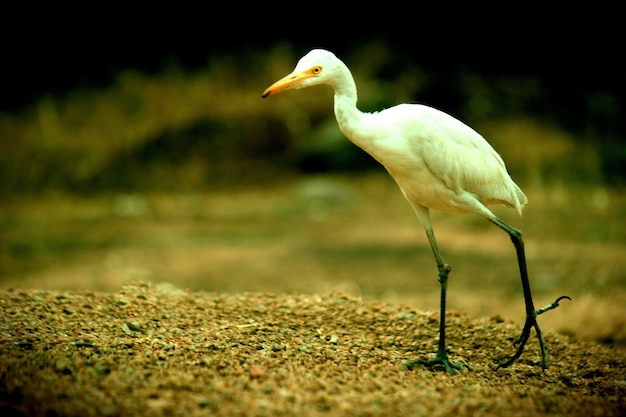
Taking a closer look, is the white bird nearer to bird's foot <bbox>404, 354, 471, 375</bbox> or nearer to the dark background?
bird's foot <bbox>404, 354, 471, 375</bbox>

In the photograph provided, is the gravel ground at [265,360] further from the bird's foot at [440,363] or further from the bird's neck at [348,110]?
the bird's neck at [348,110]

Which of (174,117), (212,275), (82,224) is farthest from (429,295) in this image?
(174,117)

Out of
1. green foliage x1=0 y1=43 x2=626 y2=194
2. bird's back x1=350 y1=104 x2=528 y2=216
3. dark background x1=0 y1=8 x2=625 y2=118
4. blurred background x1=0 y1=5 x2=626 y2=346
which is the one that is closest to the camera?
bird's back x1=350 y1=104 x2=528 y2=216

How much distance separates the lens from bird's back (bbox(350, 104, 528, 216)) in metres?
3.87

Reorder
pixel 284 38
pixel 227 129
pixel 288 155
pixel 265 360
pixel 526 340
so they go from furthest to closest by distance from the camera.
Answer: pixel 284 38 < pixel 227 129 < pixel 288 155 < pixel 526 340 < pixel 265 360

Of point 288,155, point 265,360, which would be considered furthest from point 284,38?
point 265,360

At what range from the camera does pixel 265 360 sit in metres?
3.53

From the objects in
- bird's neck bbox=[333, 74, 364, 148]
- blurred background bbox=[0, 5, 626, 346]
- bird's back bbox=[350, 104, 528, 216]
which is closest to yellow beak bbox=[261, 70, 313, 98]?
bird's neck bbox=[333, 74, 364, 148]

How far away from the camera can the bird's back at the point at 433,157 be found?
3.87 metres

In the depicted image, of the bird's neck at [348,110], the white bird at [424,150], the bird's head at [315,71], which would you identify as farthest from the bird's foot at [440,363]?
the bird's head at [315,71]

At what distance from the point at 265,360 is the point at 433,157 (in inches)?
58.9

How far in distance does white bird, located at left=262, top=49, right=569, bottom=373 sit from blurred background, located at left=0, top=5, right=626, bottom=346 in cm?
259

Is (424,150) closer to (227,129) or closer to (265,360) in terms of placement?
(265,360)

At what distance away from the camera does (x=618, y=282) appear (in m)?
8.03
